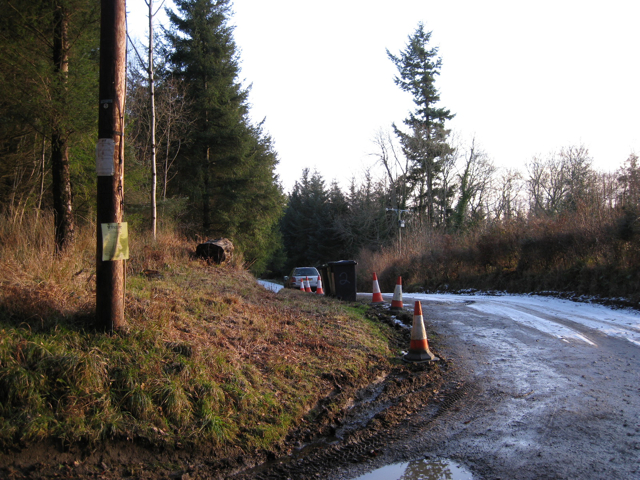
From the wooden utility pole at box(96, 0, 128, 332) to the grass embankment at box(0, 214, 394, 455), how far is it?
13.6 inches

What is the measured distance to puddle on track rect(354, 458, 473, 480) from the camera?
3.55 metres

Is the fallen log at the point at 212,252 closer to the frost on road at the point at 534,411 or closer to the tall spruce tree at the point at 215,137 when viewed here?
the frost on road at the point at 534,411

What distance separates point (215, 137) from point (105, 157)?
20.0m

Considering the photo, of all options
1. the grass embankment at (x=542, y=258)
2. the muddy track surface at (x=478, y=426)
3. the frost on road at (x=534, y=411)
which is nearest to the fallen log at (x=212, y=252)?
the frost on road at (x=534, y=411)

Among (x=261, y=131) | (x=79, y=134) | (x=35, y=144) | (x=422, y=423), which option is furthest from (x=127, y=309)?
(x=261, y=131)

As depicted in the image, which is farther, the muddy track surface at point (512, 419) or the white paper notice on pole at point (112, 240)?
the white paper notice on pole at point (112, 240)

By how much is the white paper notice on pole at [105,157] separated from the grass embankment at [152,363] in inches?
63.7

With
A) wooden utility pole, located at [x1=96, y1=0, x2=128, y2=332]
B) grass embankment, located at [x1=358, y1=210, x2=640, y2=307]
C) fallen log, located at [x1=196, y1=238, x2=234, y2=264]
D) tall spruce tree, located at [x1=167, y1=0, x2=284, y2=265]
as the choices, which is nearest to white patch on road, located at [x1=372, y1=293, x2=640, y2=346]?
grass embankment, located at [x1=358, y1=210, x2=640, y2=307]

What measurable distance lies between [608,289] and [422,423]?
1207 cm

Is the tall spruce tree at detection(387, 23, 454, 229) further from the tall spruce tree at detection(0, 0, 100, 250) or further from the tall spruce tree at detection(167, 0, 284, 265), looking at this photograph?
the tall spruce tree at detection(0, 0, 100, 250)

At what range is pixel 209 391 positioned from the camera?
438cm

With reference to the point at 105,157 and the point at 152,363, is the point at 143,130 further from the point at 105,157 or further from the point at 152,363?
the point at 152,363

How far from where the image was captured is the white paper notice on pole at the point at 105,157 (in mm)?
4941

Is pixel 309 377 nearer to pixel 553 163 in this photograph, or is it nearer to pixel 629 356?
pixel 629 356
